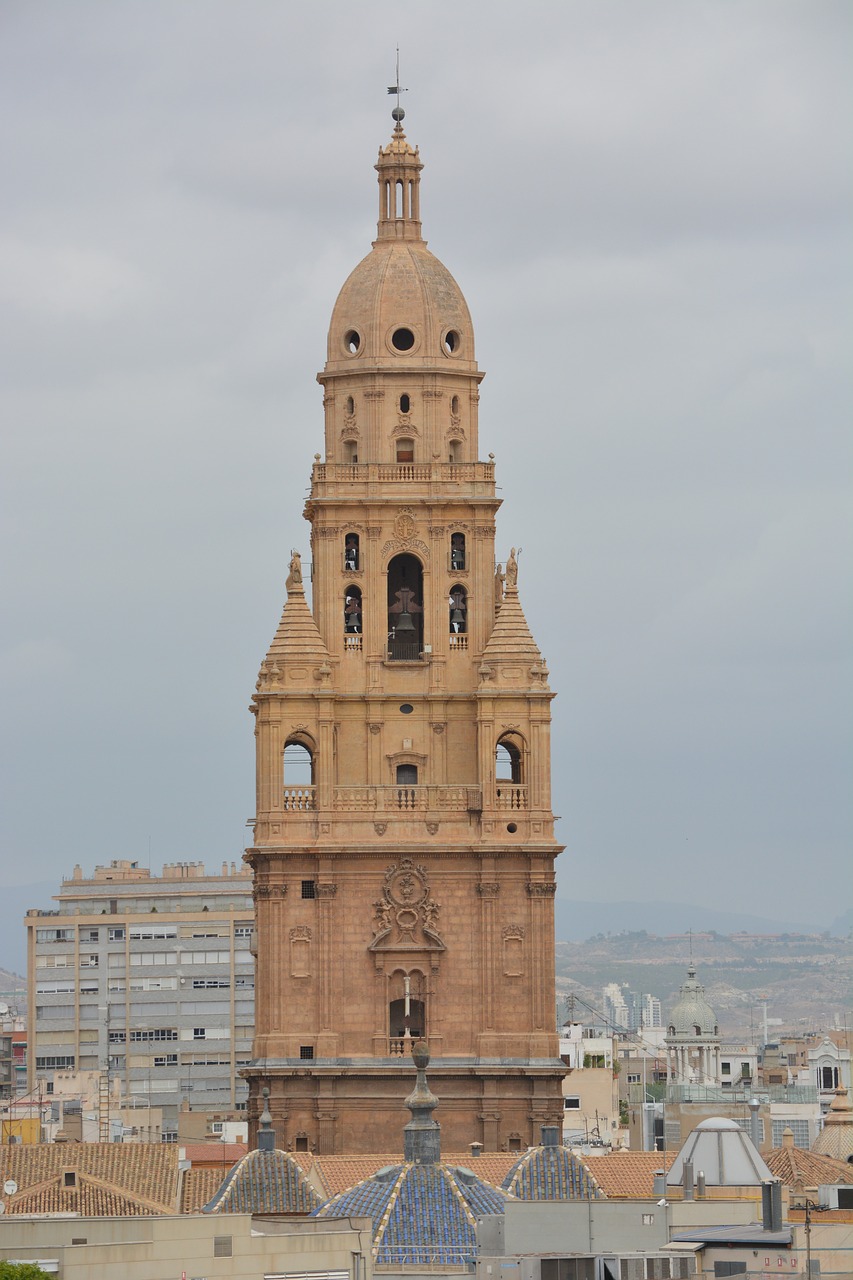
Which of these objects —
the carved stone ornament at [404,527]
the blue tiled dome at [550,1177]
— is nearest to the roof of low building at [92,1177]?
the blue tiled dome at [550,1177]

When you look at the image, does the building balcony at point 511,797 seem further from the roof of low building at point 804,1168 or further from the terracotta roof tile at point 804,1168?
the roof of low building at point 804,1168

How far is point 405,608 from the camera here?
13350cm

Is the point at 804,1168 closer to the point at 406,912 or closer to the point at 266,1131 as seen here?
the point at 406,912

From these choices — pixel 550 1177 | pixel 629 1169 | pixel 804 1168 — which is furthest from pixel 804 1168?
pixel 550 1177

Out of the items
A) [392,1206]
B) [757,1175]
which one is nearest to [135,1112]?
[757,1175]

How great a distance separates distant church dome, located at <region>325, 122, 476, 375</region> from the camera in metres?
134

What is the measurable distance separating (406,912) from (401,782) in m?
4.90

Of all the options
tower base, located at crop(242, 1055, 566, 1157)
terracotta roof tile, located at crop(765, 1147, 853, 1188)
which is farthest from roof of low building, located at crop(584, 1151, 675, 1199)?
terracotta roof tile, located at crop(765, 1147, 853, 1188)

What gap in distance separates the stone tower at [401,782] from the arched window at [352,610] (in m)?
0.04

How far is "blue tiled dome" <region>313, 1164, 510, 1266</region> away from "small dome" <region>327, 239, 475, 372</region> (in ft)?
150

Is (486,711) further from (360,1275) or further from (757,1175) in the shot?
(360,1275)

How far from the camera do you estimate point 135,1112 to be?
183 meters

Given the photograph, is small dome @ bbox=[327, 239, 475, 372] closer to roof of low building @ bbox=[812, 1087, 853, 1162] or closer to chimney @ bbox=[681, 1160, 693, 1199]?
roof of low building @ bbox=[812, 1087, 853, 1162]

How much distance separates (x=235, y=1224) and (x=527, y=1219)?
6.00 m
